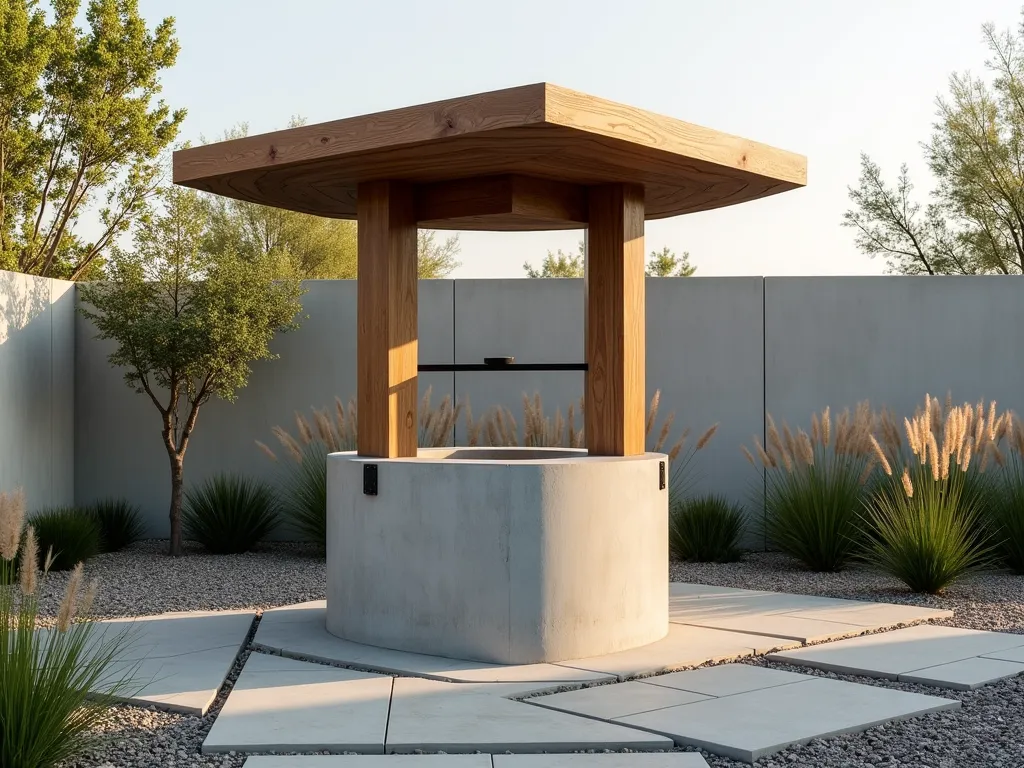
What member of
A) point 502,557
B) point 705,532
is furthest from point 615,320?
point 705,532

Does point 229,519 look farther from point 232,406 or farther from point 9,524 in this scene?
point 9,524

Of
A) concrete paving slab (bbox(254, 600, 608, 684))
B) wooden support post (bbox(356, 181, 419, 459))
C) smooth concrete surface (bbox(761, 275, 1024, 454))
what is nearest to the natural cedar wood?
wooden support post (bbox(356, 181, 419, 459))

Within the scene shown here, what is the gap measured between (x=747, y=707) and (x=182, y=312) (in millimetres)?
6078

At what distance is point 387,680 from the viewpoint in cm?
448

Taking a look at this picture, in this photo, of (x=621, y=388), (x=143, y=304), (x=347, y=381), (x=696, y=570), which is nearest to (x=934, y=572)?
(x=696, y=570)

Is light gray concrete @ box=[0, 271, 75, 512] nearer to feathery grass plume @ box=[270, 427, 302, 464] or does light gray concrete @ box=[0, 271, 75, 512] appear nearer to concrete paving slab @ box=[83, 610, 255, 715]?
feathery grass plume @ box=[270, 427, 302, 464]

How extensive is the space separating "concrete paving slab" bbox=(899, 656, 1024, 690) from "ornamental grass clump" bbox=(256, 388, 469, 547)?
Result: 419 centimetres

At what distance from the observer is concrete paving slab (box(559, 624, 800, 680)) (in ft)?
15.5

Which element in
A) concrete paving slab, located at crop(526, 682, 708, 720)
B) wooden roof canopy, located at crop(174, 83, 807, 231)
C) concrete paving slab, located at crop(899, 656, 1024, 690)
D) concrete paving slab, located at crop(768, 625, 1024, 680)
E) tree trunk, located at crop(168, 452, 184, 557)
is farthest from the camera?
tree trunk, located at crop(168, 452, 184, 557)

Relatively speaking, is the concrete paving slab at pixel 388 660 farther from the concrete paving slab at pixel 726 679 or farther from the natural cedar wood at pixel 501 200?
the natural cedar wood at pixel 501 200

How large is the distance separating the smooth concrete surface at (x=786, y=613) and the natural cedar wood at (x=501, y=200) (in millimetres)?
2164

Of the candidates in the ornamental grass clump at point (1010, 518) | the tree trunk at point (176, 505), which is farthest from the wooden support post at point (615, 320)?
the tree trunk at point (176, 505)

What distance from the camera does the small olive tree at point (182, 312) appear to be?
8.56 metres

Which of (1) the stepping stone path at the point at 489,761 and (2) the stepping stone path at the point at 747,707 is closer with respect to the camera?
(1) the stepping stone path at the point at 489,761
